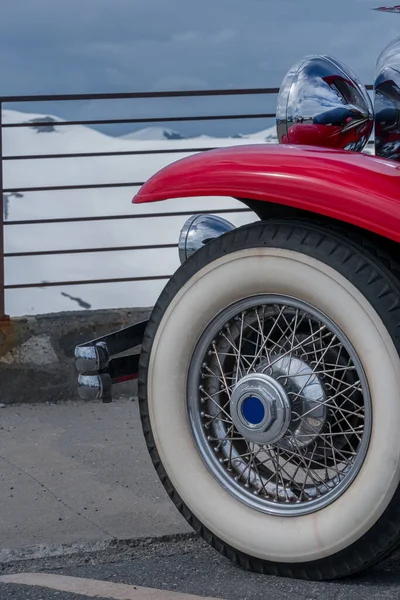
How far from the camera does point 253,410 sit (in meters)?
2.45

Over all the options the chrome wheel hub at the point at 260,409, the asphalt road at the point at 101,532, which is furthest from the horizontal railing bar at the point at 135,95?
the chrome wheel hub at the point at 260,409

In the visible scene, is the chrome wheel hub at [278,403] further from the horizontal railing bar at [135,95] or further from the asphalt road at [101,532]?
the horizontal railing bar at [135,95]

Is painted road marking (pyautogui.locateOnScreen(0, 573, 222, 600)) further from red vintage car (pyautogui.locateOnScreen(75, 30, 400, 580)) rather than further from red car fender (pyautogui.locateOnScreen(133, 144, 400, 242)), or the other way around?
red car fender (pyautogui.locateOnScreen(133, 144, 400, 242))

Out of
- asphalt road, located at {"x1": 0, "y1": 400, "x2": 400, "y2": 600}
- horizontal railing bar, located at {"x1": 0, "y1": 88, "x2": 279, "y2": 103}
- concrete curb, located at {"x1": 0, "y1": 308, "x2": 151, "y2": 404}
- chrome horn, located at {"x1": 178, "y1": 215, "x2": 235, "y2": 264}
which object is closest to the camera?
asphalt road, located at {"x1": 0, "y1": 400, "x2": 400, "y2": 600}

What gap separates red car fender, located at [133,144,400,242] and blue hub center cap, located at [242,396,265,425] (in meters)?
0.47

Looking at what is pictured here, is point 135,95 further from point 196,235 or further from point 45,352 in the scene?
point 196,235

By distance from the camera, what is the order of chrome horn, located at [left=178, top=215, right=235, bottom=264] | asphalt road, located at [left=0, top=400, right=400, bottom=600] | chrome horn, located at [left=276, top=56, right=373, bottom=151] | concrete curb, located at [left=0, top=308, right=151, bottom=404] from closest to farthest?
asphalt road, located at [left=0, top=400, right=400, bottom=600] → chrome horn, located at [left=276, top=56, right=373, bottom=151] → chrome horn, located at [left=178, top=215, right=235, bottom=264] → concrete curb, located at [left=0, top=308, right=151, bottom=404]

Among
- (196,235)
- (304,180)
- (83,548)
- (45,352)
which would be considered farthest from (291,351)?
(45,352)

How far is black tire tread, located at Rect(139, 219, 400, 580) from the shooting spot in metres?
2.30

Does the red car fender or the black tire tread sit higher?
the red car fender

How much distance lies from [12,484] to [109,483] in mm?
322

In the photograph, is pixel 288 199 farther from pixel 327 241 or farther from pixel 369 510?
pixel 369 510

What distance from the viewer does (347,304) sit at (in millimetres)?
2350

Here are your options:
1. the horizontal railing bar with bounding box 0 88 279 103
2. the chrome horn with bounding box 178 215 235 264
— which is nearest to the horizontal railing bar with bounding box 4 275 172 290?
the horizontal railing bar with bounding box 0 88 279 103
